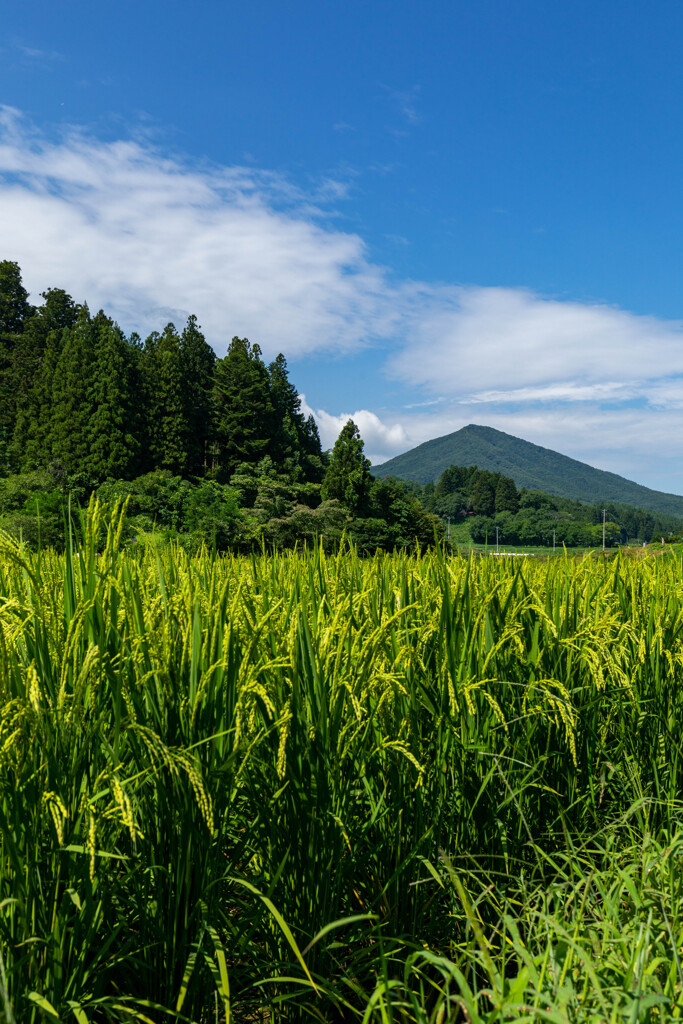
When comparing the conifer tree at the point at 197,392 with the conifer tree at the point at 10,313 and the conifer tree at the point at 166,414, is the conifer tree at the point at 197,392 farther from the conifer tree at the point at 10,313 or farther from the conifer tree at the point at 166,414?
the conifer tree at the point at 10,313

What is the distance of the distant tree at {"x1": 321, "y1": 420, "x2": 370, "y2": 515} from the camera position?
4738 cm

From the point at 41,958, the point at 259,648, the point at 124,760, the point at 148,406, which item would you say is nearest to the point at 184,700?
the point at 124,760

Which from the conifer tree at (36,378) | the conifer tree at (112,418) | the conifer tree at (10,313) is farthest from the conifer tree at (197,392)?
the conifer tree at (10,313)

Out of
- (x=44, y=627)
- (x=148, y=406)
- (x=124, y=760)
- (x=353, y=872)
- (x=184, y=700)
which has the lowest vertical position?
(x=353, y=872)

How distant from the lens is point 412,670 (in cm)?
195

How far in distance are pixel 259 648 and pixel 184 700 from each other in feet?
1.21

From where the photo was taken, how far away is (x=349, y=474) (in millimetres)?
48750

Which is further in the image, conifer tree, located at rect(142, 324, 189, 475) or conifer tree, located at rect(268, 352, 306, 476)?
conifer tree, located at rect(268, 352, 306, 476)

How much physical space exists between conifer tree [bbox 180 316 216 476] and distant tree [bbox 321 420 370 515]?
11.0m

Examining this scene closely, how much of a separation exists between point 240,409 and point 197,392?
14.1 ft

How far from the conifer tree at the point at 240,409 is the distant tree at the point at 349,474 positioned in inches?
311

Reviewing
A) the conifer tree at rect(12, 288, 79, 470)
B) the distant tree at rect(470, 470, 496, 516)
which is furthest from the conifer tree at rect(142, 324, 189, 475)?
the distant tree at rect(470, 470, 496, 516)

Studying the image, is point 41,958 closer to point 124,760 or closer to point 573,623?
point 124,760

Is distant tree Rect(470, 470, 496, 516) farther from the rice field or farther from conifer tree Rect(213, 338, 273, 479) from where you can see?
the rice field
